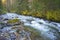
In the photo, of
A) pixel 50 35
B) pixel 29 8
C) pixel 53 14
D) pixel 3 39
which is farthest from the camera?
pixel 29 8

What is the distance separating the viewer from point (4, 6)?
15484mm

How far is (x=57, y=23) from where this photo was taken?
352 inches

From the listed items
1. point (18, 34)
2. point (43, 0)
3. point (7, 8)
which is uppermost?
point (43, 0)

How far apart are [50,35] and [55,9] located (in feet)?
10.8

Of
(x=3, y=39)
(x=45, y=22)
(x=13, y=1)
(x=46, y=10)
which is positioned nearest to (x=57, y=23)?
(x=45, y=22)

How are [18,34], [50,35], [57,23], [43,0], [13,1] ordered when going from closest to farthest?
[18,34], [50,35], [57,23], [43,0], [13,1]

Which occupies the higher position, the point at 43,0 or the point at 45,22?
the point at 43,0

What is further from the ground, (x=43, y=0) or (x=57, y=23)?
(x=43, y=0)

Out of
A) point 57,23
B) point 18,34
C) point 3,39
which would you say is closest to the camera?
point 3,39

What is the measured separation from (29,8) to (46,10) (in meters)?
2.05

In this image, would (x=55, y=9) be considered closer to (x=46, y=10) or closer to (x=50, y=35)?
(x=46, y=10)

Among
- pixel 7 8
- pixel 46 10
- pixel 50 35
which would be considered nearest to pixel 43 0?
pixel 46 10

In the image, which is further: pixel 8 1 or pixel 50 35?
pixel 8 1

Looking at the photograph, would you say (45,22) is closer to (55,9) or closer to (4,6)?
(55,9)
